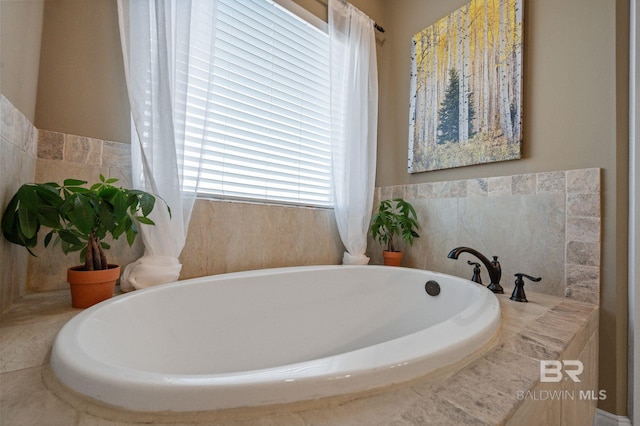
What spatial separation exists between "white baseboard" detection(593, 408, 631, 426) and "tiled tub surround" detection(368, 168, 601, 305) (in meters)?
0.41

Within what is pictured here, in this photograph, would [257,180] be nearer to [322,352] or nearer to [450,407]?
[322,352]

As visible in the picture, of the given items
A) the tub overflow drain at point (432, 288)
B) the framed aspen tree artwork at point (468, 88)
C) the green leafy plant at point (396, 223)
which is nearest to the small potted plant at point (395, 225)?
the green leafy plant at point (396, 223)

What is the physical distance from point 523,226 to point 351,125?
1.05m

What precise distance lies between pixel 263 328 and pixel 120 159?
0.89 m

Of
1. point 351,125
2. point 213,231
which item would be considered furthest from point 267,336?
point 351,125

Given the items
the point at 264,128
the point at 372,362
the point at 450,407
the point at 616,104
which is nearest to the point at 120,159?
the point at 264,128

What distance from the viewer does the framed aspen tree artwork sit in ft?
3.95

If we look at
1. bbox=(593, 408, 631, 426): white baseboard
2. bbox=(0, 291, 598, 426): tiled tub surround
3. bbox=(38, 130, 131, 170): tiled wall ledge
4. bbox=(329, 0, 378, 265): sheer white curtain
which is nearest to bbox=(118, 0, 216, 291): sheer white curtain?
bbox=(38, 130, 131, 170): tiled wall ledge

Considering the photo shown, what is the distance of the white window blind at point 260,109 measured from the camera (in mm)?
1104

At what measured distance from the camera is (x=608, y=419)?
93 cm

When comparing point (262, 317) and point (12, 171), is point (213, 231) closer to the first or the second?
point (262, 317)

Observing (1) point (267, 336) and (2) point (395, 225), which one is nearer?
(1) point (267, 336)

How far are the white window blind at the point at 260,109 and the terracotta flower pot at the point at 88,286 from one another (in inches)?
17.4

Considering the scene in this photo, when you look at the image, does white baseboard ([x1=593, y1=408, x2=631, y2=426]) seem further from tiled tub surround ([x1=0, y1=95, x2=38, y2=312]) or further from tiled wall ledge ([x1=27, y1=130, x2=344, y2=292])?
tiled tub surround ([x1=0, y1=95, x2=38, y2=312])
